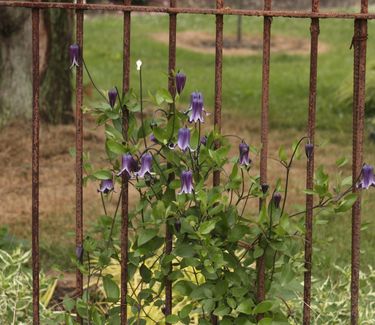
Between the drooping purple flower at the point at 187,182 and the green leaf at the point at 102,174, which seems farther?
the green leaf at the point at 102,174

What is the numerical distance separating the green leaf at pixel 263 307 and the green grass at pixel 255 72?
2.28m

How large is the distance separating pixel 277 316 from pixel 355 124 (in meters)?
0.66

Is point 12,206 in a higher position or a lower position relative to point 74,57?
lower

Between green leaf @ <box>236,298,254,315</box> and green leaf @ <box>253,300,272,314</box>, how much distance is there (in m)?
0.02

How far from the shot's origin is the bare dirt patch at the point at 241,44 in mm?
16500

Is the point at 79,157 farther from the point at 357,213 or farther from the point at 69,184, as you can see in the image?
the point at 69,184

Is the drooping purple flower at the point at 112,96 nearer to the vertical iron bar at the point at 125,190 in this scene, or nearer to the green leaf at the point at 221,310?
the vertical iron bar at the point at 125,190

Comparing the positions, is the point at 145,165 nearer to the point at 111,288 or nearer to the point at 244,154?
the point at 244,154

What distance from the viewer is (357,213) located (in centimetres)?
334

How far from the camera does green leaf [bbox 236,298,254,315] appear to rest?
3.31m

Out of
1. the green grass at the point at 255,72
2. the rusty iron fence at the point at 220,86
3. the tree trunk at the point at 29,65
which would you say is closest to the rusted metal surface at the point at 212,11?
the rusty iron fence at the point at 220,86

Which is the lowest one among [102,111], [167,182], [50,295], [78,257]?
[50,295]

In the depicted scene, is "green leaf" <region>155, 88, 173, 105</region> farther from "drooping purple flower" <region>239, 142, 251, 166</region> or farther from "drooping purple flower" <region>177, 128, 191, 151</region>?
"drooping purple flower" <region>239, 142, 251, 166</region>

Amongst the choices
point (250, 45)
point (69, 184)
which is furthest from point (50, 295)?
point (250, 45)
